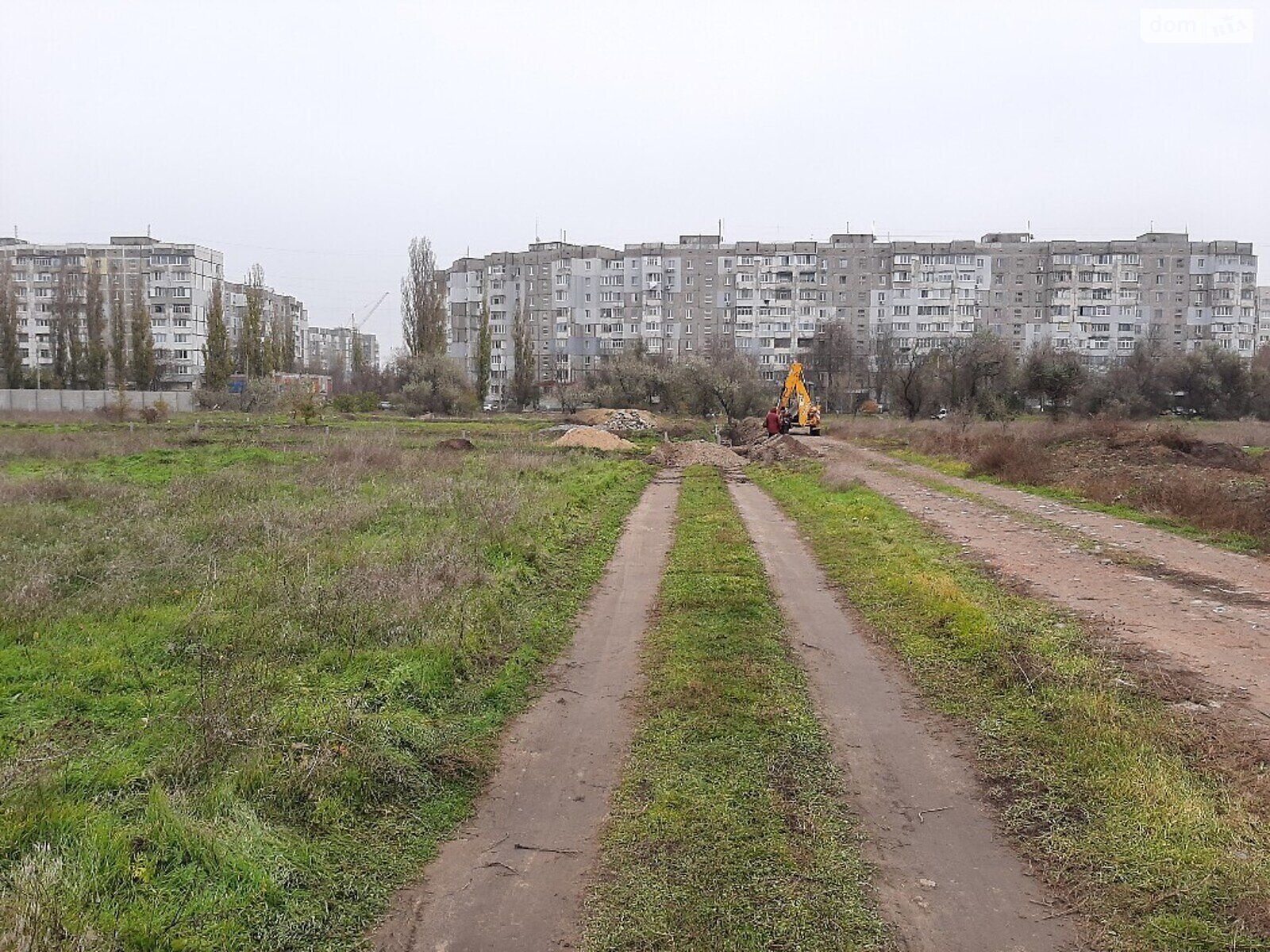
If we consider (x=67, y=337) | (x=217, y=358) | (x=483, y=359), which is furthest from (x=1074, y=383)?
(x=67, y=337)

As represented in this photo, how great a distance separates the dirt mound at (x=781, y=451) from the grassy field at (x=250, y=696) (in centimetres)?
1893

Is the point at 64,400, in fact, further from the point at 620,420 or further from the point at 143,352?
the point at 620,420

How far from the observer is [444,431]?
46.1m

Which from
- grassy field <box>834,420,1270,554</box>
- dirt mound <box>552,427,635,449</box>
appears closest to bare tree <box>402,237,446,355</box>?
dirt mound <box>552,427,635,449</box>

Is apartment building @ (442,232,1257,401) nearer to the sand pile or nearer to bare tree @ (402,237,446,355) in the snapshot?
bare tree @ (402,237,446,355)

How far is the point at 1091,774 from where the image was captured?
5738mm

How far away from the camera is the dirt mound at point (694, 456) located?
35.4 meters

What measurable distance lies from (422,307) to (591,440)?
41.1m

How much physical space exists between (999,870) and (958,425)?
3947 cm

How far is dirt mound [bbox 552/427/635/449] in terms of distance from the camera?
37.1 meters

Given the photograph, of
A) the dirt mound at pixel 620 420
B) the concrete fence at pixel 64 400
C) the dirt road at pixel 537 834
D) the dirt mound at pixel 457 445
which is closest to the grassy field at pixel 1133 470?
the dirt road at pixel 537 834

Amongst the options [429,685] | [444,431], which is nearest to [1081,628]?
[429,685]

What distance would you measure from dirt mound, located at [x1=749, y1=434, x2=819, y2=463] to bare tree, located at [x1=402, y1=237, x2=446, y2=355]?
130 ft

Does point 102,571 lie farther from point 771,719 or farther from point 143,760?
point 771,719
